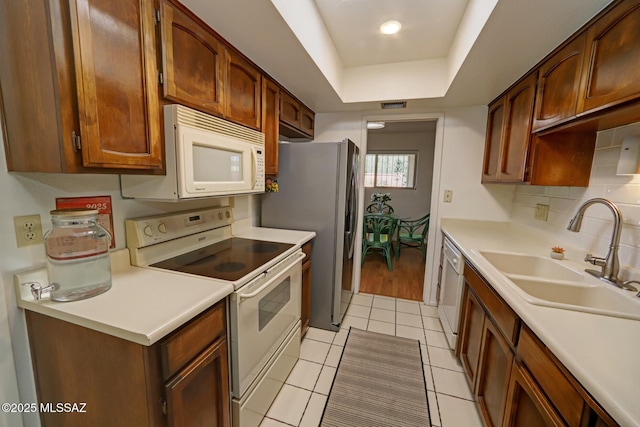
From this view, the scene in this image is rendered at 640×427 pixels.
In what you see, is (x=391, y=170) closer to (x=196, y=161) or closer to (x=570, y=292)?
(x=570, y=292)

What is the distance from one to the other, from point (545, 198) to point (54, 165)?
280 cm

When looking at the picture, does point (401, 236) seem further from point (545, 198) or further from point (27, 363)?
point (27, 363)

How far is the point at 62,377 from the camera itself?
93cm

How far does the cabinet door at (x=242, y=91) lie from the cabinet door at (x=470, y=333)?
1.78m

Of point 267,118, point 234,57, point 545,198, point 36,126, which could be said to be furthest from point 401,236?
point 36,126

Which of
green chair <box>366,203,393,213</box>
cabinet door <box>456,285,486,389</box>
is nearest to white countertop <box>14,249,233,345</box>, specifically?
cabinet door <box>456,285,486,389</box>

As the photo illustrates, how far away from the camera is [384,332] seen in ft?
7.45

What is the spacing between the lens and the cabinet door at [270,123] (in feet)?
6.07

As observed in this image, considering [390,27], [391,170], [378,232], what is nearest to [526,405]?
[390,27]

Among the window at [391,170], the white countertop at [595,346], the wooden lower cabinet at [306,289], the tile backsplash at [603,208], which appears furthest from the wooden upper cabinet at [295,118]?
the window at [391,170]

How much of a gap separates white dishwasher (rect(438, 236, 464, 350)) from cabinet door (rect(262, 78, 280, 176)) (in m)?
1.55

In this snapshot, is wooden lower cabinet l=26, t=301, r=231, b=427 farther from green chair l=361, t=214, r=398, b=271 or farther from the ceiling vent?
green chair l=361, t=214, r=398, b=271

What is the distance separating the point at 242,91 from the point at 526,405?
202cm

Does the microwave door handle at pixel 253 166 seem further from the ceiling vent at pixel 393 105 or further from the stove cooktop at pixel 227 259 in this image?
the ceiling vent at pixel 393 105
